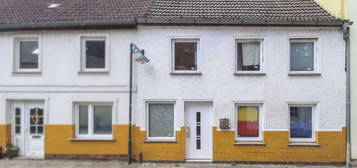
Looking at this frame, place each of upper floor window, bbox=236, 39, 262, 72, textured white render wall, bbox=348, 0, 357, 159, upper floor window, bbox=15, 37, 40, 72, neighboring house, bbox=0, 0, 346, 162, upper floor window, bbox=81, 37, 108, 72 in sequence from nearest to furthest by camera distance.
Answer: textured white render wall, bbox=348, 0, 357, 159
neighboring house, bbox=0, 0, 346, 162
upper floor window, bbox=236, 39, 262, 72
upper floor window, bbox=81, 37, 108, 72
upper floor window, bbox=15, 37, 40, 72

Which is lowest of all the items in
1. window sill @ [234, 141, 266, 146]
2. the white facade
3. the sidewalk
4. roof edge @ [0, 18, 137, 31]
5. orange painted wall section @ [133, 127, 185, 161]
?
the sidewalk

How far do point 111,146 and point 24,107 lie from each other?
3.70 meters

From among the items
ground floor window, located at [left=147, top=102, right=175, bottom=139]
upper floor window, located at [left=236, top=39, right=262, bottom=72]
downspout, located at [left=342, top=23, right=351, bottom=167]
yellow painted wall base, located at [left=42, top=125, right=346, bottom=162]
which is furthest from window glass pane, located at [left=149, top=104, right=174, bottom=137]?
downspout, located at [left=342, top=23, right=351, bottom=167]

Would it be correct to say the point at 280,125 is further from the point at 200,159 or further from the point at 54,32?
the point at 54,32

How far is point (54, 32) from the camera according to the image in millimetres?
10875

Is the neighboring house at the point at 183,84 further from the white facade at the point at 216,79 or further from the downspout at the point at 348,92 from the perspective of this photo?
the downspout at the point at 348,92

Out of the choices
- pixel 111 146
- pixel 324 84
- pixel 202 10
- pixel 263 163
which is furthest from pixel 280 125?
pixel 111 146

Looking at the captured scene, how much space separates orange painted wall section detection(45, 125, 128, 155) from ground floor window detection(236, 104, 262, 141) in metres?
4.08

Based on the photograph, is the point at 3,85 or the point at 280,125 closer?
the point at 280,125

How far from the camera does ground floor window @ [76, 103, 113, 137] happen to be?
1088 centimetres

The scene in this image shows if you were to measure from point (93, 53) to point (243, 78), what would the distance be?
5.54m

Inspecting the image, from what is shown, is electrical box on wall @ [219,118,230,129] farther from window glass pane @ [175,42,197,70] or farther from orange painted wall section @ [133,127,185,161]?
window glass pane @ [175,42,197,70]

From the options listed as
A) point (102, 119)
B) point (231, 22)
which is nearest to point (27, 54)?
point (102, 119)

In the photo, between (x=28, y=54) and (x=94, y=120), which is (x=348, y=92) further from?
(x=28, y=54)
